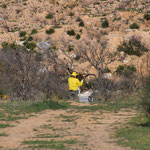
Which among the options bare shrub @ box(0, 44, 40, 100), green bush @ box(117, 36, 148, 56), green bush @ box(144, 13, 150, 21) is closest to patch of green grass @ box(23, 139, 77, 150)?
bare shrub @ box(0, 44, 40, 100)

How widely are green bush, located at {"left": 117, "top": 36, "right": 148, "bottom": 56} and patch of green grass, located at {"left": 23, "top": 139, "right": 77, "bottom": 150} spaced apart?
105 ft

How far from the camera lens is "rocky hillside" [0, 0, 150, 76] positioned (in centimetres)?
4312

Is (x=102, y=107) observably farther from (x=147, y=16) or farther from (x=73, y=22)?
(x=73, y=22)

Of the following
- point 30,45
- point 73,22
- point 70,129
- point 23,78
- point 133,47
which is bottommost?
point 70,129

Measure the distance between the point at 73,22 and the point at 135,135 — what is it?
4240cm

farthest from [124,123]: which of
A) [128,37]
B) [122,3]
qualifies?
[122,3]

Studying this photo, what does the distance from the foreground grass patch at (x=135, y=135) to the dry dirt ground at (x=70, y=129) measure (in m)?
0.30

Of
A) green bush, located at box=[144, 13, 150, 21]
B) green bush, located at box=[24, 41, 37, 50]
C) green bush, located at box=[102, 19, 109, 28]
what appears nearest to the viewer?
green bush, located at box=[24, 41, 37, 50]

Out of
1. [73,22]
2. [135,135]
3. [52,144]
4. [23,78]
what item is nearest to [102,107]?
[23,78]

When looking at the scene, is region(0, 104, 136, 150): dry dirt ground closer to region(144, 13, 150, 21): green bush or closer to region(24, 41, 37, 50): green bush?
region(24, 41, 37, 50): green bush

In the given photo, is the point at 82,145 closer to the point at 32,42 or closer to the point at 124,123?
the point at 124,123

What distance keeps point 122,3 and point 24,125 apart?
147ft

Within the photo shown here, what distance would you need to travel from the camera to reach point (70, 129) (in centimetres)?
1115

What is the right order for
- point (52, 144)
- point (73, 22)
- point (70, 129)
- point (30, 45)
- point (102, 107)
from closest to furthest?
point (52, 144) < point (70, 129) < point (102, 107) < point (30, 45) < point (73, 22)
